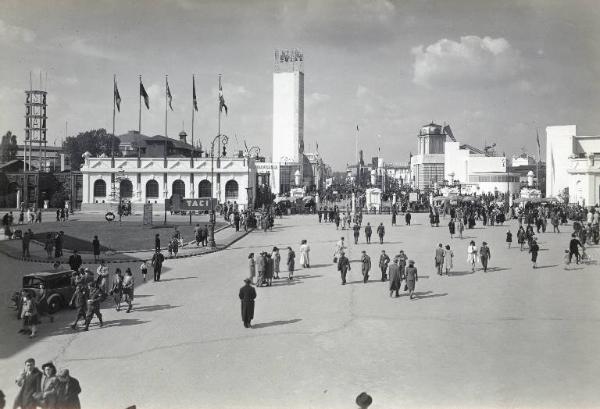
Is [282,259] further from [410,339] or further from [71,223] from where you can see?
[71,223]

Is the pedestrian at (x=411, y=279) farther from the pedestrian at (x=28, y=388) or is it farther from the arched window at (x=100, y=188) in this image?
the arched window at (x=100, y=188)

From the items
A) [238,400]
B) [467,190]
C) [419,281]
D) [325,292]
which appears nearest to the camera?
[238,400]

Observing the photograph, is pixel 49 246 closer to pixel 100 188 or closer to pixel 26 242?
pixel 26 242

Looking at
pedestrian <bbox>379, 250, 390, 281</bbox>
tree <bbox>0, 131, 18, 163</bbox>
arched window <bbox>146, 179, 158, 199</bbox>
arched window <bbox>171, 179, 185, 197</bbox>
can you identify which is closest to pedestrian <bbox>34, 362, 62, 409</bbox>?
pedestrian <bbox>379, 250, 390, 281</bbox>

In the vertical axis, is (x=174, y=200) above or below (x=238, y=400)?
above

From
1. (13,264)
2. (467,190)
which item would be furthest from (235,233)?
(467,190)

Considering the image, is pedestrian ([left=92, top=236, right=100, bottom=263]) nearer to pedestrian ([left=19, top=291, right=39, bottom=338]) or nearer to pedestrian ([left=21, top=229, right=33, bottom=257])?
pedestrian ([left=21, top=229, right=33, bottom=257])
